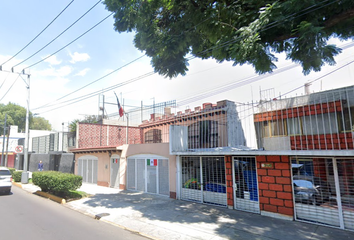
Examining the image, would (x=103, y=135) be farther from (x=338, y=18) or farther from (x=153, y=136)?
(x=338, y=18)

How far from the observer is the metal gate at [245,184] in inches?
334

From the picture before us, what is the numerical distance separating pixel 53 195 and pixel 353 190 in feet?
43.6

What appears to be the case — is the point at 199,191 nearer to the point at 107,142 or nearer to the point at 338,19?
the point at 338,19

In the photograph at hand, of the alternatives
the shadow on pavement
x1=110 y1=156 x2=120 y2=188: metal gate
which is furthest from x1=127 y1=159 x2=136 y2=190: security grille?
the shadow on pavement

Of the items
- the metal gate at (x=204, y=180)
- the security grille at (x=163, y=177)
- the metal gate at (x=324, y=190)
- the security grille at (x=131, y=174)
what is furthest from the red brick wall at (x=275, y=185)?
the security grille at (x=131, y=174)

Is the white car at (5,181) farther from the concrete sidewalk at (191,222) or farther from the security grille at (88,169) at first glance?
the security grille at (88,169)

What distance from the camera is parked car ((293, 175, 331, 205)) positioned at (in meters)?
7.02

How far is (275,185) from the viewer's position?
783cm

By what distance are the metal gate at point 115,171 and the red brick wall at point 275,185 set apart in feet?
31.7

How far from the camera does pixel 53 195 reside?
1183 cm

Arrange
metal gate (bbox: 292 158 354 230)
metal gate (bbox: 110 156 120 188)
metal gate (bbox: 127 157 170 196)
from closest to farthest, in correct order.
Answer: metal gate (bbox: 292 158 354 230), metal gate (bbox: 127 157 170 196), metal gate (bbox: 110 156 120 188)

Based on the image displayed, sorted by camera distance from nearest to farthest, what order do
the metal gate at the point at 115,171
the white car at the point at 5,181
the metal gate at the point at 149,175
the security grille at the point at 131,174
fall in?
the metal gate at the point at 149,175, the white car at the point at 5,181, the security grille at the point at 131,174, the metal gate at the point at 115,171

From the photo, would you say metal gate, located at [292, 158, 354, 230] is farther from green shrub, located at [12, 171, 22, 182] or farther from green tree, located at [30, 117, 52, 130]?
green tree, located at [30, 117, 52, 130]

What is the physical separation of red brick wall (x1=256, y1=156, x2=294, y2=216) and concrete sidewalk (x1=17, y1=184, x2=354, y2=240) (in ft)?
1.46
